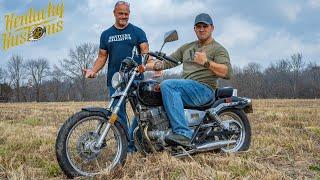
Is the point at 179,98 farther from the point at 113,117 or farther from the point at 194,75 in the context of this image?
the point at 113,117

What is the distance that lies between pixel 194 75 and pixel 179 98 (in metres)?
0.63

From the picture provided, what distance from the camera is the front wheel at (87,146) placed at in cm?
477

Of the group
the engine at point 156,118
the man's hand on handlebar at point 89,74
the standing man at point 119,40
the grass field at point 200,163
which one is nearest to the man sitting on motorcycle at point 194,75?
the engine at point 156,118

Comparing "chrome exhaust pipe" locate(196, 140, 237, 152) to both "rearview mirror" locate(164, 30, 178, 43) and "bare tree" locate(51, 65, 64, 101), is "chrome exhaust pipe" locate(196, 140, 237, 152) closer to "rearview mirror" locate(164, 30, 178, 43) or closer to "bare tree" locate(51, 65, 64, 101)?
"rearview mirror" locate(164, 30, 178, 43)

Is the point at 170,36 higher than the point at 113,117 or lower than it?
higher

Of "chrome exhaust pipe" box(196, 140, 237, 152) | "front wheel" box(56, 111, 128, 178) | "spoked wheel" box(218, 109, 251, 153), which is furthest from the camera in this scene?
"spoked wheel" box(218, 109, 251, 153)

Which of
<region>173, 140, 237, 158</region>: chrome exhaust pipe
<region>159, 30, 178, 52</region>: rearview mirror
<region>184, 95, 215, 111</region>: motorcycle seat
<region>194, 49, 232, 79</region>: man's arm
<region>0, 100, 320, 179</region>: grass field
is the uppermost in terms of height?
<region>159, 30, 178, 52</region>: rearview mirror

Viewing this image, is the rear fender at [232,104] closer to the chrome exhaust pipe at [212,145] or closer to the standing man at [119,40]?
the chrome exhaust pipe at [212,145]

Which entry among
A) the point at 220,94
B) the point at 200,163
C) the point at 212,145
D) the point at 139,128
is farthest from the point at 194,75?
the point at 200,163

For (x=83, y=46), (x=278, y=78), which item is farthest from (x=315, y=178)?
(x=278, y=78)

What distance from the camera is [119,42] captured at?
21.7 feet

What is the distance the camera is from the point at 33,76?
318ft

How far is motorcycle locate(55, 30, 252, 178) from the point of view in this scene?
4.89 metres

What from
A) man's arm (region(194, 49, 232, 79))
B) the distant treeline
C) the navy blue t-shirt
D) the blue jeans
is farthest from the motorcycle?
the distant treeline
